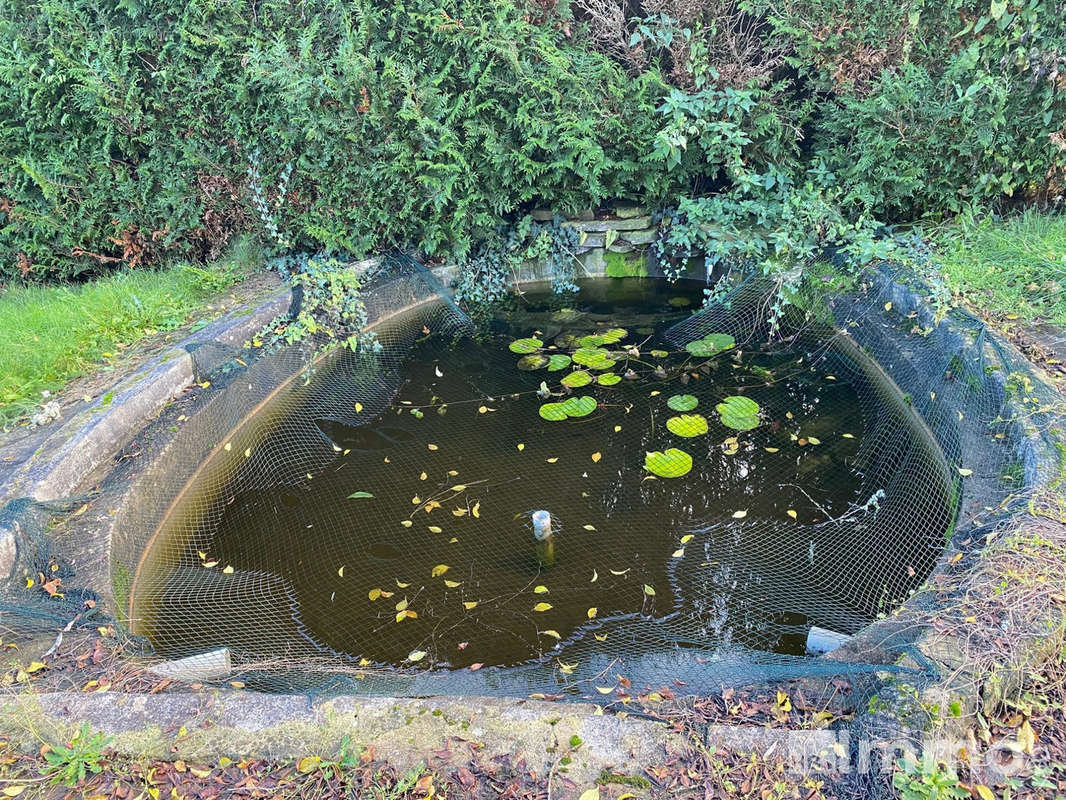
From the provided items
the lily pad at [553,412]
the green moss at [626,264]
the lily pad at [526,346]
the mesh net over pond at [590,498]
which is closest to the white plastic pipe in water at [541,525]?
the mesh net over pond at [590,498]

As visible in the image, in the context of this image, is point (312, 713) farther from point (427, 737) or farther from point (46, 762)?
point (46, 762)

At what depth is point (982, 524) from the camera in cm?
266

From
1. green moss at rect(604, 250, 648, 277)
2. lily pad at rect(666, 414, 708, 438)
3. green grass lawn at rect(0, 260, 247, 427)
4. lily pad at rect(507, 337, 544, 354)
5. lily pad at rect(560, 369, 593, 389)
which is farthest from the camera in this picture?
green moss at rect(604, 250, 648, 277)

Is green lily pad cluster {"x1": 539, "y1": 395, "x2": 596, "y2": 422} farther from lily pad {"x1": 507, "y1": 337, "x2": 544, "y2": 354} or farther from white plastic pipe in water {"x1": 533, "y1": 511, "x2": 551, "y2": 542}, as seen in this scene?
white plastic pipe in water {"x1": 533, "y1": 511, "x2": 551, "y2": 542}

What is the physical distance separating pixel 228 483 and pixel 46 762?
189cm

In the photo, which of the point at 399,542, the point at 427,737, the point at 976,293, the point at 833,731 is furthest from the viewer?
the point at 976,293

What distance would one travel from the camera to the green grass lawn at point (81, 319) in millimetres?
4285

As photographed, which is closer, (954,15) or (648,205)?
(954,15)

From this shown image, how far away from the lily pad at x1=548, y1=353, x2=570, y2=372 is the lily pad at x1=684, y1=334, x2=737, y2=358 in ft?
2.76

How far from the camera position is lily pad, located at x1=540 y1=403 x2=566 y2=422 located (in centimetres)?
429

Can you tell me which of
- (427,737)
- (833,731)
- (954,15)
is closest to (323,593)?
(427,737)

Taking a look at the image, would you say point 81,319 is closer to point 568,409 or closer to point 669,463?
point 568,409

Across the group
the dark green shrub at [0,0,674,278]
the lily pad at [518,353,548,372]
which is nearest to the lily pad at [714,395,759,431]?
the lily pad at [518,353,548,372]

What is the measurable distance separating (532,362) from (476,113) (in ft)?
6.25
